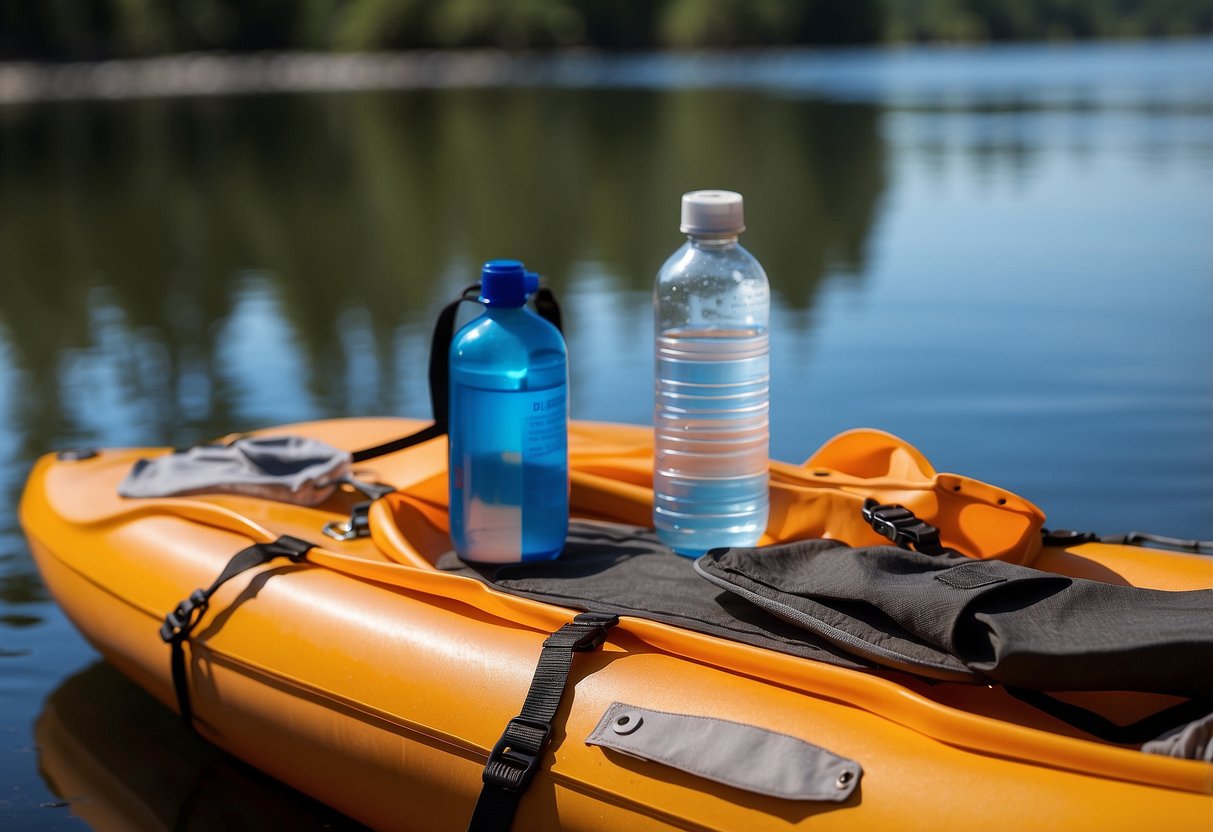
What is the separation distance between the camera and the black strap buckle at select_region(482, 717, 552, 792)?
2029mm

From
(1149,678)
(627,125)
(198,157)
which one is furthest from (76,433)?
(627,125)

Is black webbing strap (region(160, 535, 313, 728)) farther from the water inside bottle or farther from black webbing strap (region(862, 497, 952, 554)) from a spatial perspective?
black webbing strap (region(862, 497, 952, 554))

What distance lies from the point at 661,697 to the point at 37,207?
47.6ft

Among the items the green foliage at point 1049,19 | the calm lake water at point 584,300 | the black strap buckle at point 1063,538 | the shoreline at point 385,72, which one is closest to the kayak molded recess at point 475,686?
the black strap buckle at point 1063,538

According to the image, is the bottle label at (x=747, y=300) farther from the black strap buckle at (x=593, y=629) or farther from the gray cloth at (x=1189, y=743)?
the gray cloth at (x=1189, y=743)

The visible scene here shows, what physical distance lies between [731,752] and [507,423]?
0.84 metres

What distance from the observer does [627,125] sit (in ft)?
76.8

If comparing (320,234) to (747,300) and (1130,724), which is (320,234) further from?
(1130,724)

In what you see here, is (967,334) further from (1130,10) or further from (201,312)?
(1130,10)

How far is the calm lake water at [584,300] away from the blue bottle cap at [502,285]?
1228mm

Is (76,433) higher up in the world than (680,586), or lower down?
lower down

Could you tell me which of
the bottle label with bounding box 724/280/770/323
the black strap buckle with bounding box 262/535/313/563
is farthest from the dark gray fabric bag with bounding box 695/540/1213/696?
the black strap buckle with bounding box 262/535/313/563

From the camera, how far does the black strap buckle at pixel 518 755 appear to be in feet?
6.66

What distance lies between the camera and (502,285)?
8.07 feet
